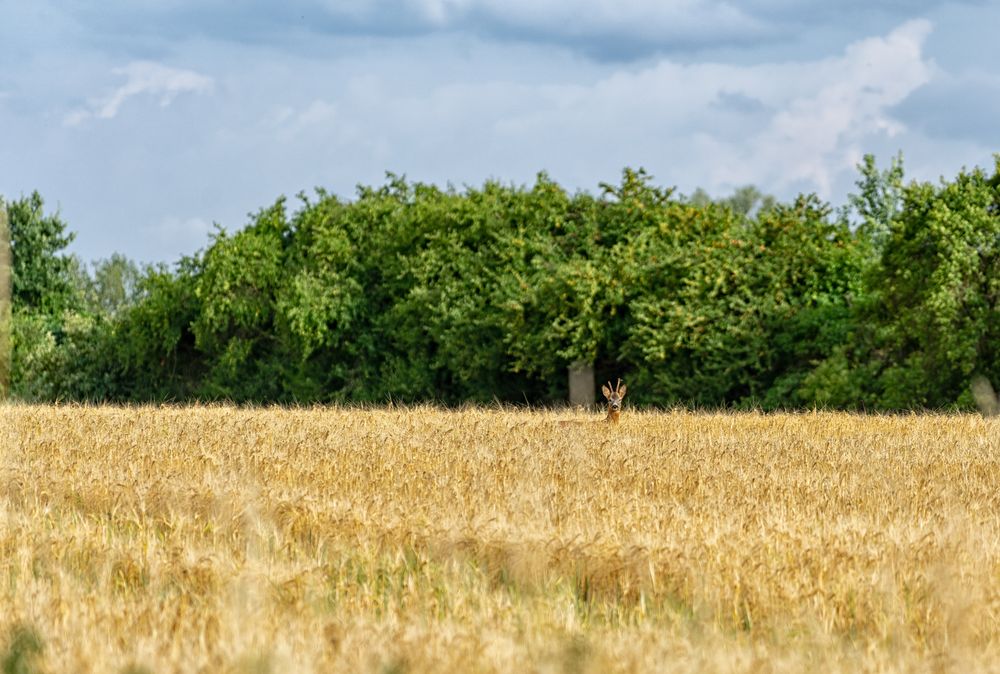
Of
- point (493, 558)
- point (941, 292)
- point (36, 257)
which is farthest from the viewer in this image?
point (36, 257)

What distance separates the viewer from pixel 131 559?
728cm

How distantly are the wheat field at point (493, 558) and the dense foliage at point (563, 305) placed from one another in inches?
450

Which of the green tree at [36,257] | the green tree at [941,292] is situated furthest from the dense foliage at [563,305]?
the green tree at [36,257]

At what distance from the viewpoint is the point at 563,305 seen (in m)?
27.2

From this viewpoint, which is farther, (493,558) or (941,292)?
(941,292)

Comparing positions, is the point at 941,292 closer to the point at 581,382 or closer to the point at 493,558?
the point at 581,382

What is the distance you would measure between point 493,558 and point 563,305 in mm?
19936

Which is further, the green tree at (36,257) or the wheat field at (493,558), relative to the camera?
the green tree at (36,257)

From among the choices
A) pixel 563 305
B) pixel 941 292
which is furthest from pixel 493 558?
pixel 563 305

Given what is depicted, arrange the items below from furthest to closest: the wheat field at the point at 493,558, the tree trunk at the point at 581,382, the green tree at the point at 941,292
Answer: the tree trunk at the point at 581,382
the green tree at the point at 941,292
the wheat field at the point at 493,558

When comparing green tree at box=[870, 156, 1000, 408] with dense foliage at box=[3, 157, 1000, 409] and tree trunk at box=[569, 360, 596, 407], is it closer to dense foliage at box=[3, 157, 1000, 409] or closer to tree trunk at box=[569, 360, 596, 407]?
dense foliage at box=[3, 157, 1000, 409]

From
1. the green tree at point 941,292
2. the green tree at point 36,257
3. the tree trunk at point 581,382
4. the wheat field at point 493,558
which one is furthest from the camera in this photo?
the green tree at point 36,257

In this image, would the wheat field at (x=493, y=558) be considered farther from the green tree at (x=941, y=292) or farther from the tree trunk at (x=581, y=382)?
the tree trunk at (x=581, y=382)

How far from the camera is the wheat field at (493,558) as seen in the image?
203 inches
